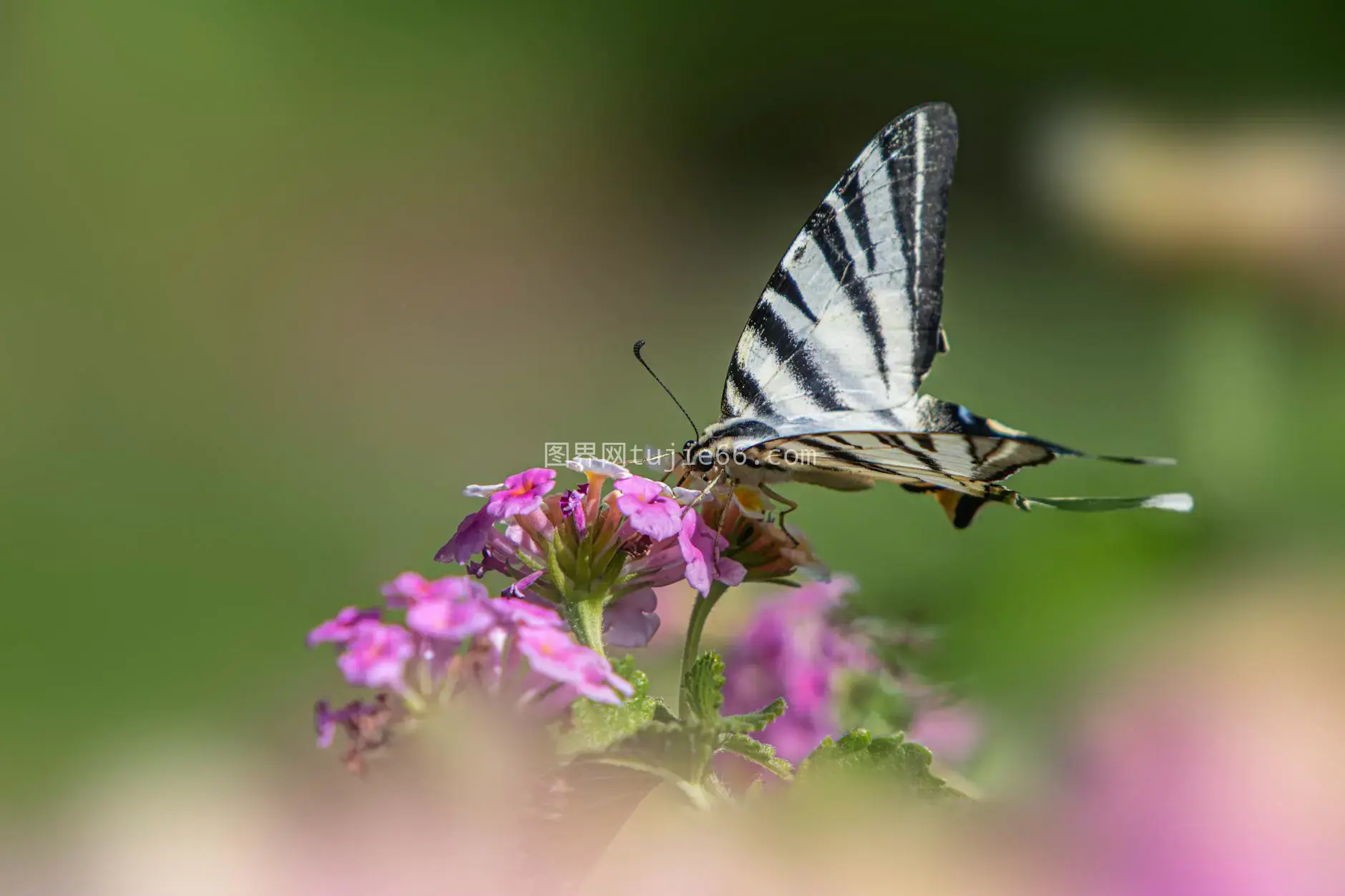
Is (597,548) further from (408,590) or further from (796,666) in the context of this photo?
(796,666)

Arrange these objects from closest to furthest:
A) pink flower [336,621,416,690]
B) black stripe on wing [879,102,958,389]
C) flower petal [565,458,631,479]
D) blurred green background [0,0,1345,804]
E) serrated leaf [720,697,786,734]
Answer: pink flower [336,621,416,690], serrated leaf [720,697,786,734], flower petal [565,458,631,479], black stripe on wing [879,102,958,389], blurred green background [0,0,1345,804]

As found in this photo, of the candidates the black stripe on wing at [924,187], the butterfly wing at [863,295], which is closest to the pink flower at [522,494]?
the butterfly wing at [863,295]

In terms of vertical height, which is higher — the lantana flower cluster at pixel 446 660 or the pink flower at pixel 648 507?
the pink flower at pixel 648 507

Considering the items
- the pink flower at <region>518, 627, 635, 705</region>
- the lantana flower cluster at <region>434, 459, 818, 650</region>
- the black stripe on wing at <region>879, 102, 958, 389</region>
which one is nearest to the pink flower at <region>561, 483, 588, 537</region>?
the lantana flower cluster at <region>434, 459, 818, 650</region>

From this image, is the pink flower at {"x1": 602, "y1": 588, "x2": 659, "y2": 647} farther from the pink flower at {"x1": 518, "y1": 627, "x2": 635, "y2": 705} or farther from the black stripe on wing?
the black stripe on wing

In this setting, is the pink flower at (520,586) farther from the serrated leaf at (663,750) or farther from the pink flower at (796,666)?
the pink flower at (796,666)

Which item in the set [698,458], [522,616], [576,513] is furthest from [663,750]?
[698,458]

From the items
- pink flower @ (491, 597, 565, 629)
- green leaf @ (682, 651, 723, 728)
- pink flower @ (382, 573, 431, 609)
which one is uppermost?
pink flower @ (382, 573, 431, 609)
